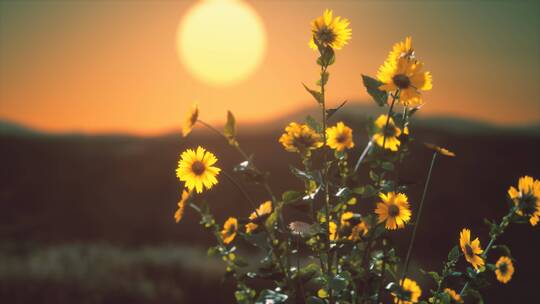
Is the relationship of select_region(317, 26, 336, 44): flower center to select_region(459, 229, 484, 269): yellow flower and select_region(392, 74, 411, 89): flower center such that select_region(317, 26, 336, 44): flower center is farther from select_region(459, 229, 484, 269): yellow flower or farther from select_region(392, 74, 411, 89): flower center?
select_region(459, 229, 484, 269): yellow flower

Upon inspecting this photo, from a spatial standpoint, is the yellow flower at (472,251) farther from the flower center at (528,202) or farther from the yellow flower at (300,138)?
the yellow flower at (300,138)

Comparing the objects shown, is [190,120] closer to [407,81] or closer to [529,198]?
[407,81]

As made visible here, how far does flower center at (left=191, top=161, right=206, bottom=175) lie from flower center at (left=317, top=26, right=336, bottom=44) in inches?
15.5

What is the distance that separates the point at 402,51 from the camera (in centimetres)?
131

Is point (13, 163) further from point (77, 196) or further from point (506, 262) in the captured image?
point (506, 262)

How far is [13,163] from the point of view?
11.8 metres

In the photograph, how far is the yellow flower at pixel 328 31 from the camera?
1.31m

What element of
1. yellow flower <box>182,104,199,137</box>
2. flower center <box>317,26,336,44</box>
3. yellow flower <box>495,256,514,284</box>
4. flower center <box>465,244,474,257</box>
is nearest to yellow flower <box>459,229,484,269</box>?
flower center <box>465,244,474,257</box>

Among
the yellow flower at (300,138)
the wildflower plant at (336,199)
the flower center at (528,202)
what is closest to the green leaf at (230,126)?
the wildflower plant at (336,199)

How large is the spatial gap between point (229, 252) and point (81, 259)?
3318 millimetres

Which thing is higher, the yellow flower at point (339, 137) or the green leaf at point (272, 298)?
the yellow flower at point (339, 137)

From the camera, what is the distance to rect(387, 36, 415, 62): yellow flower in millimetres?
1287

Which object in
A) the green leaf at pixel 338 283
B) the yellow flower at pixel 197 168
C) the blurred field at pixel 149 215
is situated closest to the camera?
the green leaf at pixel 338 283

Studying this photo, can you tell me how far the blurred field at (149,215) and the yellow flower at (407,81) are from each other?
8.2 inches
